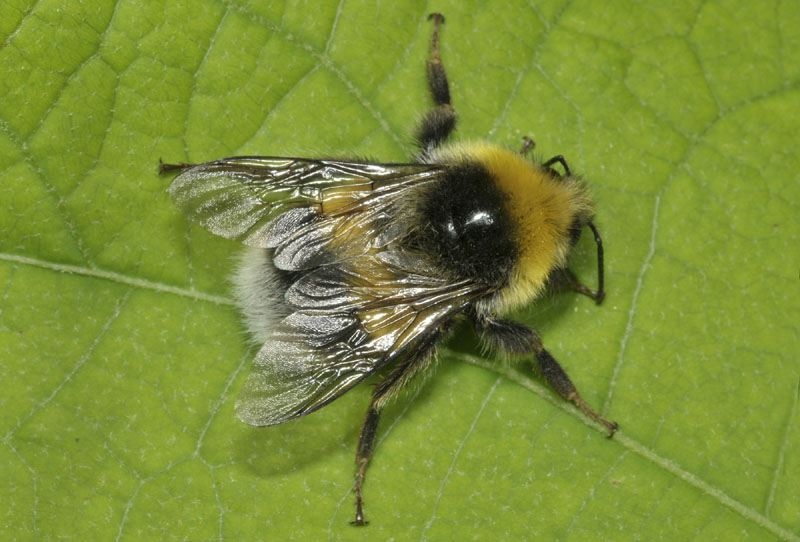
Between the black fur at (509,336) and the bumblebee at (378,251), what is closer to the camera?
the bumblebee at (378,251)

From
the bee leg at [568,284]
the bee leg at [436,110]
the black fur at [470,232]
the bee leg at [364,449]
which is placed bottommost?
the bee leg at [364,449]

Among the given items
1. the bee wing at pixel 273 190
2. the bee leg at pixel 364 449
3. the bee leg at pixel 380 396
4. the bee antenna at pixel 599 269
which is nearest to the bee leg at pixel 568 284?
the bee antenna at pixel 599 269

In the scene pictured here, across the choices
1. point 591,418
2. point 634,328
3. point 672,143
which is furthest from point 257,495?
point 672,143

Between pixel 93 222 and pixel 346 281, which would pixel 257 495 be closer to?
pixel 346 281

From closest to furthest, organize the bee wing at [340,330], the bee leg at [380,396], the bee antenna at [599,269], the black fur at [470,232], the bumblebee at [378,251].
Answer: the bee wing at [340,330], the bumblebee at [378,251], the black fur at [470,232], the bee leg at [380,396], the bee antenna at [599,269]

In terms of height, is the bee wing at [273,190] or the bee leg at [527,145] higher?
the bee leg at [527,145]

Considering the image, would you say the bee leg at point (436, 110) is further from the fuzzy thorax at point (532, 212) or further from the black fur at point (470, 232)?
the black fur at point (470, 232)
